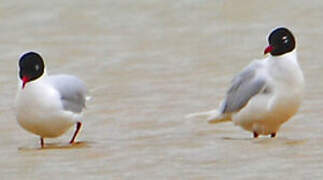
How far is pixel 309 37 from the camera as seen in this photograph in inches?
641

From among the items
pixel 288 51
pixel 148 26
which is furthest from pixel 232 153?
pixel 148 26

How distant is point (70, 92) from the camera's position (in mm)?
11031

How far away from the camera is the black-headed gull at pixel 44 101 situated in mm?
10688

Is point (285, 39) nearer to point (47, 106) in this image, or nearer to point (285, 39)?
point (285, 39)

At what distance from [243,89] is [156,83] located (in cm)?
334

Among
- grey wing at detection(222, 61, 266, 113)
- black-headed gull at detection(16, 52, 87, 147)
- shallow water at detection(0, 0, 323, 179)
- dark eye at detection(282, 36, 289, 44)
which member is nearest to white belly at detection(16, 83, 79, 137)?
black-headed gull at detection(16, 52, 87, 147)

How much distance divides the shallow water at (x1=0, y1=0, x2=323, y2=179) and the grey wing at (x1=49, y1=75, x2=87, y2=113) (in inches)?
12.3

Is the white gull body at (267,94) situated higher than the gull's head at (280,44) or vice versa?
the gull's head at (280,44)

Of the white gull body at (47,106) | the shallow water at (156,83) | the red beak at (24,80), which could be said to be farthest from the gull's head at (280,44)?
the red beak at (24,80)

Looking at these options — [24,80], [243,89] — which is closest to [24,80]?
[24,80]

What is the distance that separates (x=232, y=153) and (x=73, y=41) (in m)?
7.03

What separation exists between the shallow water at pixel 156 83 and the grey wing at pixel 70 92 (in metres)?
0.31

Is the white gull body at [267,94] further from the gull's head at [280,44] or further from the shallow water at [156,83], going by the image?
the shallow water at [156,83]

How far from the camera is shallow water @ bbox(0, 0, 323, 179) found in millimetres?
9766
